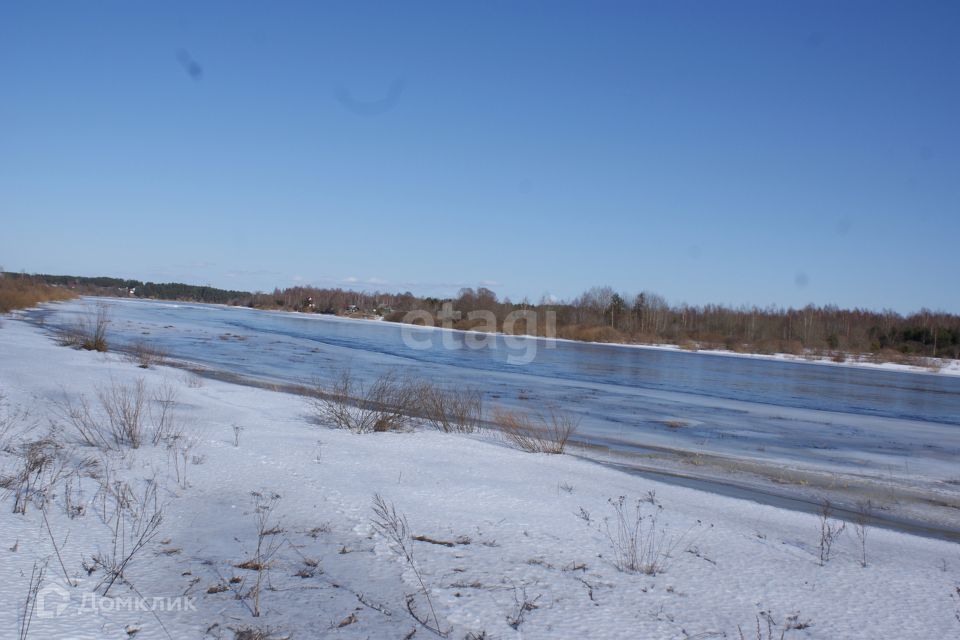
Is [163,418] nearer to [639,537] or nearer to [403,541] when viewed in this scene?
[403,541]

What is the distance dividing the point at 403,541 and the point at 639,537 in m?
2.09

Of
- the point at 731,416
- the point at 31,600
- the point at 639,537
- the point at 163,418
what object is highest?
the point at 163,418

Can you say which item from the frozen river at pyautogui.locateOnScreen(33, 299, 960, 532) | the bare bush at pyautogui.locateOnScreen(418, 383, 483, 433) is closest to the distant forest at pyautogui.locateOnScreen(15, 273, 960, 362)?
the frozen river at pyautogui.locateOnScreen(33, 299, 960, 532)

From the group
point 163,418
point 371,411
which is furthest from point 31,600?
point 371,411

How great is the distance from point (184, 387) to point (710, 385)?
2122cm

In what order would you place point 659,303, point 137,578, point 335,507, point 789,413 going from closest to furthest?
point 137,578
point 335,507
point 789,413
point 659,303

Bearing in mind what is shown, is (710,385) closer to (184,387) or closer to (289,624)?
(184,387)

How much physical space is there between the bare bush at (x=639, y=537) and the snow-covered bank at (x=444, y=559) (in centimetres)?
8

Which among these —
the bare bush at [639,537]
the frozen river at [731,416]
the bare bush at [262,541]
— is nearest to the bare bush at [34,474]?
the bare bush at [262,541]

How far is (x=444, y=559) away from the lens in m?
4.49

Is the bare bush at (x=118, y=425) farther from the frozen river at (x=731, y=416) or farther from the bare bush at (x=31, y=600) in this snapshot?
the frozen river at (x=731, y=416)

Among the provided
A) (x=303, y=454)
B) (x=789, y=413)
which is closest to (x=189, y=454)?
(x=303, y=454)

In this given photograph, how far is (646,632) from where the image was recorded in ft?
11.8

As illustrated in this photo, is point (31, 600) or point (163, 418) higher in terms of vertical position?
point (163, 418)
